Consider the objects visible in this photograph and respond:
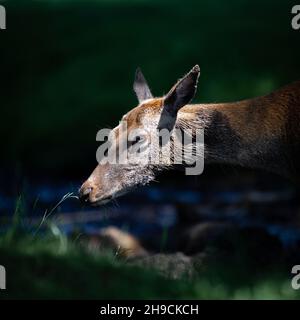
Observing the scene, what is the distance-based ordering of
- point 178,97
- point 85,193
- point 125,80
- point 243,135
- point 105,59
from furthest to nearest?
1. point 105,59
2. point 125,80
3. point 243,135
4. point 178,97
5. point 85,193

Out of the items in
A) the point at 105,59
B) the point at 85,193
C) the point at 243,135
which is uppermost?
the point at 105,59

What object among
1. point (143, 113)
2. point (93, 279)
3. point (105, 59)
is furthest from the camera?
point (105, 59)

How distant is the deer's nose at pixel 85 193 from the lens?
248 inches

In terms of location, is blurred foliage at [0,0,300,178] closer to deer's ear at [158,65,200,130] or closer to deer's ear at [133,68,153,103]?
deer's ear at [133,68,153,103]

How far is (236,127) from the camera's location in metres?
6.83

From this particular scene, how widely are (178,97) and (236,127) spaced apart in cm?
64

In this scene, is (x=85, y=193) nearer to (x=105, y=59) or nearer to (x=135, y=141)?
(x=135, y=141)

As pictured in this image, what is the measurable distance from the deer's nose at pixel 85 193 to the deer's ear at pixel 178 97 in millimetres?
816

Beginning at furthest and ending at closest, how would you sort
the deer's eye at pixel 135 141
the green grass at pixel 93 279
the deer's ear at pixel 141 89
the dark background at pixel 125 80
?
1. the dark background at pixel 125 80
2. the deer's ear at pixel 141 89
3. the deer's eye at pixel 135 141
4. the green grass at pixel 93 279

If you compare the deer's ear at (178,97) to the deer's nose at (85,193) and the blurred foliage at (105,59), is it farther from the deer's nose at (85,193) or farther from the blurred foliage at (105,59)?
the blurred foliage at (105,59)

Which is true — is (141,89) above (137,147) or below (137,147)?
above

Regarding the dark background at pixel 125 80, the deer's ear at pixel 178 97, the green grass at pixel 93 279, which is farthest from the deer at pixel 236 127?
the dark background at pixel 125 80

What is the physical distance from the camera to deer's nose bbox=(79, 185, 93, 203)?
20.7ft

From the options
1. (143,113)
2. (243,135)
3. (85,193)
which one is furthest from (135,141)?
(243,135)
